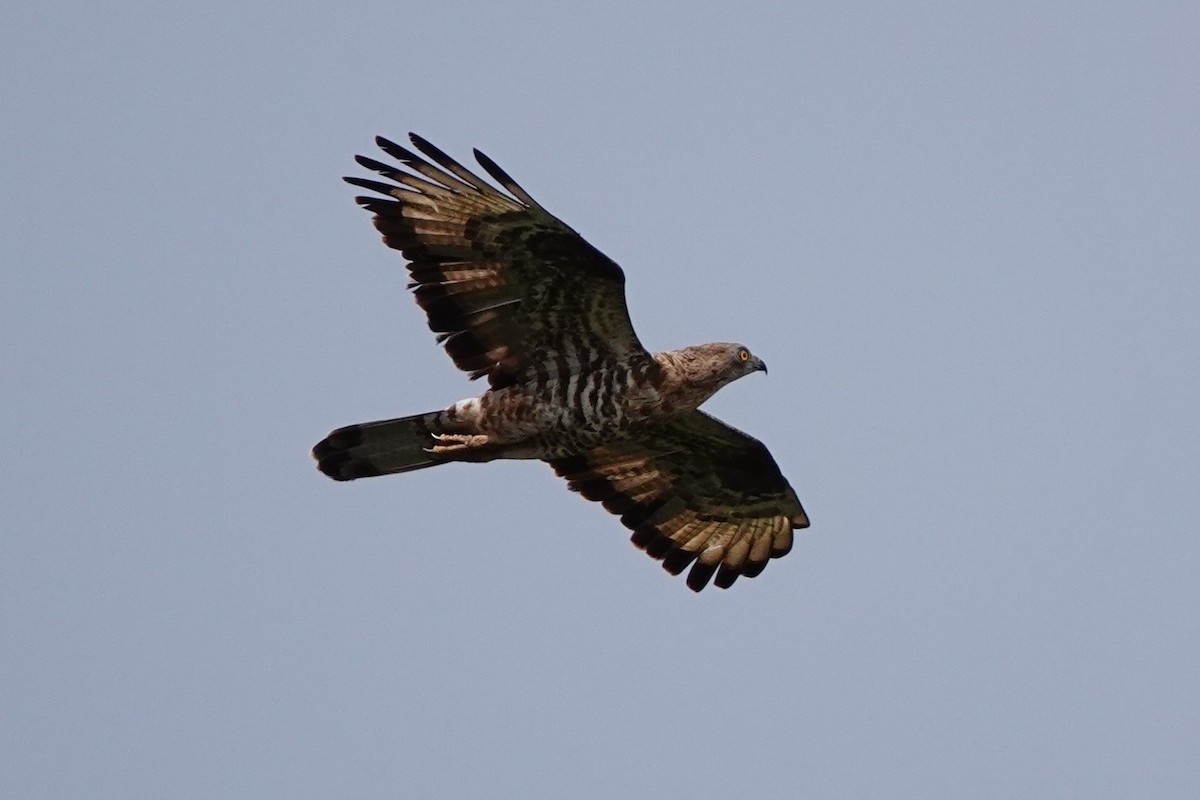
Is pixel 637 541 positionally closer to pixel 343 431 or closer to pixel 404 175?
pixel 343 431

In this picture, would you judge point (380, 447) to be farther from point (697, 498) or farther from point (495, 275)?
point (697, 498)

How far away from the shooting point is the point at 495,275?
12.9 metres

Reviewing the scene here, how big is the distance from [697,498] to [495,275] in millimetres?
2803

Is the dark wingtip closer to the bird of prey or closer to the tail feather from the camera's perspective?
the bird of prey

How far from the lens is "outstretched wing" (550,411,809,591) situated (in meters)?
14.4

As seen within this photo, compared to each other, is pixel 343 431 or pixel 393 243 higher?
pixel 393 243

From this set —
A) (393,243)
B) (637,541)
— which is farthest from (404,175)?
Answer: (637,541)

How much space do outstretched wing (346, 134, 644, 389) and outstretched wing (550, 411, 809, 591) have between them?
1.43 m

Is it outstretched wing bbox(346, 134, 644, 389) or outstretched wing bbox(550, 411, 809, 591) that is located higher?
outstretched wing bbox(346, 134, 644, 389)

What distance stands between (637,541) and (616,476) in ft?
1.91

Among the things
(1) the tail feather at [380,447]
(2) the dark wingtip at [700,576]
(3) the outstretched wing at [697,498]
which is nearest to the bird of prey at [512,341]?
(1) the tail feather at [380,447]

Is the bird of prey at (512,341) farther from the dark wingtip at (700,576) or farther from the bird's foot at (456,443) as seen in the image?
the dark wingtip at (700,576)

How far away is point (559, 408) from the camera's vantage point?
1304 cm

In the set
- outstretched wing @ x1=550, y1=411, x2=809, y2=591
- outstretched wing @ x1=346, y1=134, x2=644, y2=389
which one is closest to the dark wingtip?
outstretched wing @ x1=550, y1=411, x2=809, y2=591
